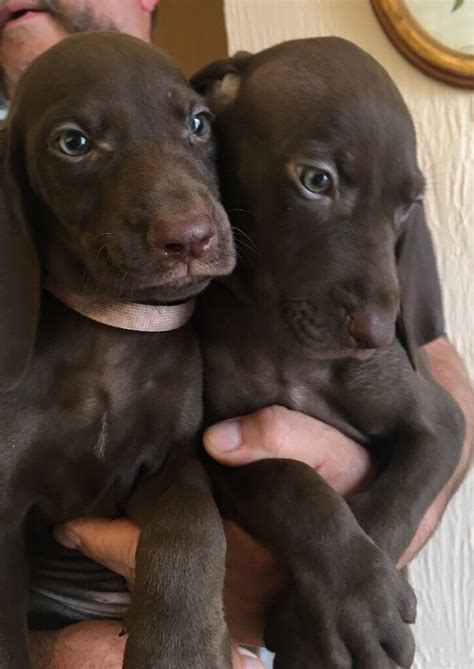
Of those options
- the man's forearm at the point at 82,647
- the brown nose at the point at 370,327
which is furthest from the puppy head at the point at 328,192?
the man's forearm at the point at 82,647

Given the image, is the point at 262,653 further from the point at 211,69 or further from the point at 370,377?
the point at 211,69

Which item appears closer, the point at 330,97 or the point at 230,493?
the point at 330,97

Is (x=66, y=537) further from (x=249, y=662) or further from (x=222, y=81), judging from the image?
(x=222, y=81)

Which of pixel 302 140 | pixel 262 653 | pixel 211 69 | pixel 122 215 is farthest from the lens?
pixel 262 653

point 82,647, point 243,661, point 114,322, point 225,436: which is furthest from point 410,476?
point 82,647

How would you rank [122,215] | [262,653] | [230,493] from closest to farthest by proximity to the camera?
1. [122,215]
2. [230,493]
3. [262,653]

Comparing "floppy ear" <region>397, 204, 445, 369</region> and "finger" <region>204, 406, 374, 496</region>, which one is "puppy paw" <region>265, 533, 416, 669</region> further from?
"floppy ear" <region>397, 204, 445, 369</region>

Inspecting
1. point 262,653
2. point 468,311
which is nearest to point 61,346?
point 262,653
